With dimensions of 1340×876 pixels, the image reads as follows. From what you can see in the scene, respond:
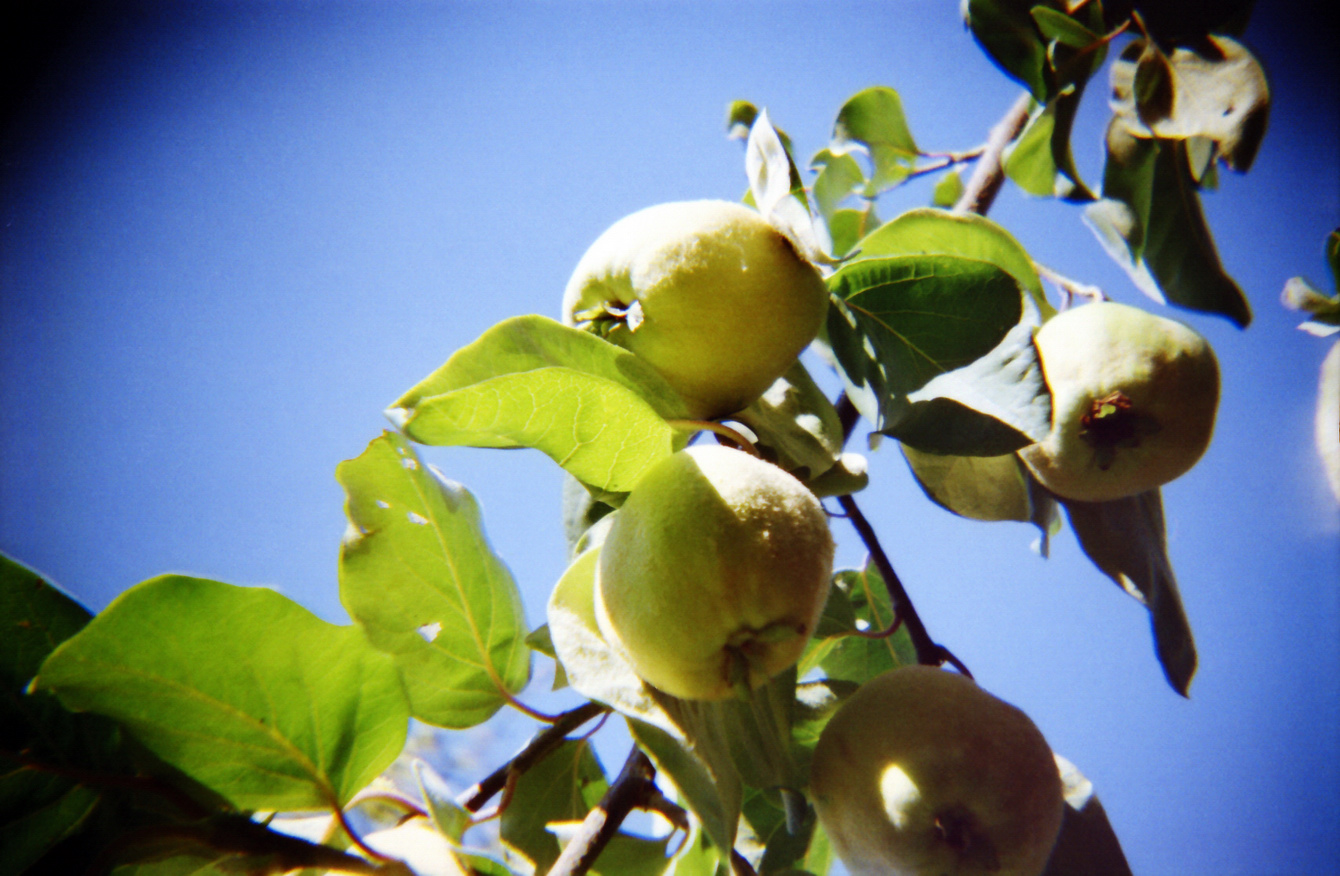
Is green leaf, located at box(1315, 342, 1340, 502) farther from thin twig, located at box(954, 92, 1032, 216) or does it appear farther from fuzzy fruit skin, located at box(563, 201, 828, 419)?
fuzzy fruit skin, located at box(563, 201, 828, 419)

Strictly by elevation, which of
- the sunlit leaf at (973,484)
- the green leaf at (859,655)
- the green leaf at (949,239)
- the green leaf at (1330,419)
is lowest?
the green leaf at (1330,419)

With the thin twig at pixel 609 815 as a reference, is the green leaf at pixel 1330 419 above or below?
below

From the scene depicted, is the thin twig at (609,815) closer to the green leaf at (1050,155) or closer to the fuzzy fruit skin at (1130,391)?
the fuzzy fruit skin at (1130,391)

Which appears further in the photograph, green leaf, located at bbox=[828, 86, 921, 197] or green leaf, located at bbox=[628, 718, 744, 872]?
green leaf, located at bbox=[828, 86, 921, 197]

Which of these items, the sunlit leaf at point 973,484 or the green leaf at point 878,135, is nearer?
the sunlit leaf at point 973,484

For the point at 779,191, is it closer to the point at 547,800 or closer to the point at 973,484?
the point at 973,484

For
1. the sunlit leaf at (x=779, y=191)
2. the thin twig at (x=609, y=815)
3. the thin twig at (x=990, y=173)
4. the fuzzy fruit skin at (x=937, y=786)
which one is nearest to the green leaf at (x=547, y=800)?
the thin twig at (x=609, y=815)

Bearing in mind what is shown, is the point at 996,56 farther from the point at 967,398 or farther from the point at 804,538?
the point at 804,538

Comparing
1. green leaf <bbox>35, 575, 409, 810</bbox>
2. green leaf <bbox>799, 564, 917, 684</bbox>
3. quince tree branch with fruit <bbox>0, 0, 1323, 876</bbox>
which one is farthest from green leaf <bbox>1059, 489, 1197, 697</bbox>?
green leaf <bbox>35, 575, 409, 810</bbox>
